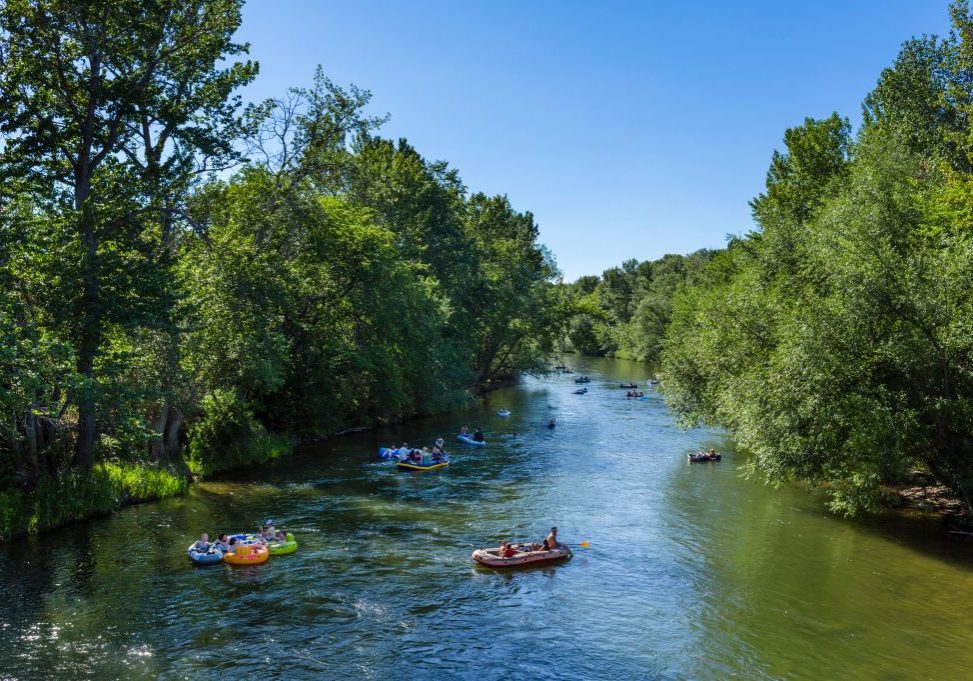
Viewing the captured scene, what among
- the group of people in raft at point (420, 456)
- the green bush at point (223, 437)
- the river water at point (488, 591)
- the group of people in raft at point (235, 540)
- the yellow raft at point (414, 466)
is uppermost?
the green bush at point (223, 437)

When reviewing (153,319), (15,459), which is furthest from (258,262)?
(15,459)

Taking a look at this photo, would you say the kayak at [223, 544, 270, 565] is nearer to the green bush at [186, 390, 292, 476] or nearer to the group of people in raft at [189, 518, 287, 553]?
the group of people in raft at [189, 518, 287, 553]

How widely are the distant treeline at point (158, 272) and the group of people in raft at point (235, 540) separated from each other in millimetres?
4241

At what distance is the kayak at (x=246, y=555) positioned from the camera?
2064 cm

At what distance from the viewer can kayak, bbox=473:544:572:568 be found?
20983 mm

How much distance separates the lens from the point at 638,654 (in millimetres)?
16000

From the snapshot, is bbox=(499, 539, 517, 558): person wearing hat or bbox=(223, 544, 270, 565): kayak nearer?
bbox=(223, 544, 270, 565): kayak

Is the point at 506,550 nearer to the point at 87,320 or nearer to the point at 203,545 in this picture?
the point at 203,545

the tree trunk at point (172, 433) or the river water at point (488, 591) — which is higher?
the tree trunk at point (172, 433)

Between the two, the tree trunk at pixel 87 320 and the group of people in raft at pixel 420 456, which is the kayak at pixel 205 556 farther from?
the group of people in raft at pixel 420 456

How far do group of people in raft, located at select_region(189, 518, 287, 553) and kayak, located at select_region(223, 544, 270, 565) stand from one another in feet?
0.49

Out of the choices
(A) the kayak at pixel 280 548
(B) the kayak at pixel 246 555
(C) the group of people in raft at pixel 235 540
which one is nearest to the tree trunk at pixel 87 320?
(C) the group of people in raft at pixel 235 540

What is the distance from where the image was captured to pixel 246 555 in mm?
20750

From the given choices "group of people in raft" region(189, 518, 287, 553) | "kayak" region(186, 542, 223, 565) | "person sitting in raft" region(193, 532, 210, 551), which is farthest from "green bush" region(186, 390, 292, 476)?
"kayak" region(186, 542, 223, 565)
